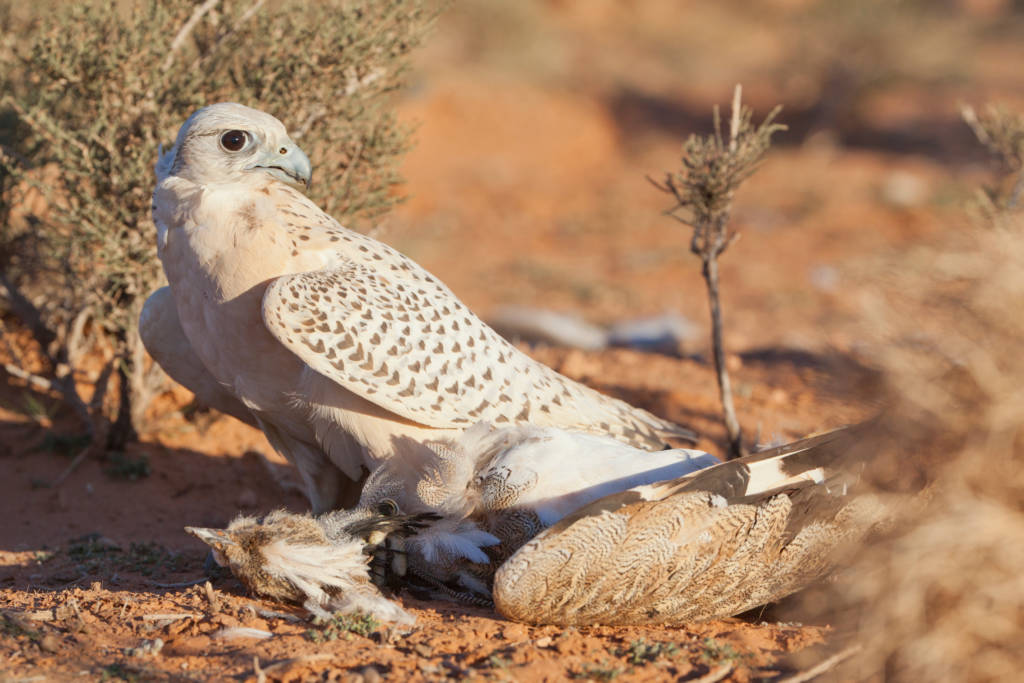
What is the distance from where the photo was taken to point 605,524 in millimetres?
3336

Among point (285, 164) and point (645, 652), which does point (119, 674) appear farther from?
point (285, 164)

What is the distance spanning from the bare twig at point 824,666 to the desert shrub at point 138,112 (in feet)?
13.3

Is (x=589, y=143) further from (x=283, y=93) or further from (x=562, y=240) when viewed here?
(x=283, y=93)

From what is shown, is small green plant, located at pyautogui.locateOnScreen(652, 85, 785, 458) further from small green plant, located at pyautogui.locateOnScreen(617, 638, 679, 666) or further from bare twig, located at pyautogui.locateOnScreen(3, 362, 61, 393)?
bare twig, located at pyautogui.locateOnScreen(3, 362, 61, 393)

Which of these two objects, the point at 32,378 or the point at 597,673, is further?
the point at 32,378

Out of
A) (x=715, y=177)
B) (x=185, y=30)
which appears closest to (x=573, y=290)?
(x=715, y=177)

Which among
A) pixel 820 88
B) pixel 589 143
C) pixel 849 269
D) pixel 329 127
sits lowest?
pixel 849 269

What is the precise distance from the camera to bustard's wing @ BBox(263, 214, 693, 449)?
13.1ft

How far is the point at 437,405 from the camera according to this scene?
13.8ft

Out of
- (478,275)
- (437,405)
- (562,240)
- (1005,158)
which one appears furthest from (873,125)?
(437,405)

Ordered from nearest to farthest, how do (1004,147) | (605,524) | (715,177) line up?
(605,524) → (715,177) → (1004,147)

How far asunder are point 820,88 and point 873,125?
1.46 meters

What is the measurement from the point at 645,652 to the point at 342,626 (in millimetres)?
1089

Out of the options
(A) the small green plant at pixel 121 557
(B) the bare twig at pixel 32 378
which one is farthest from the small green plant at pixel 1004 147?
(B) the bare twig at pixel 32 378
